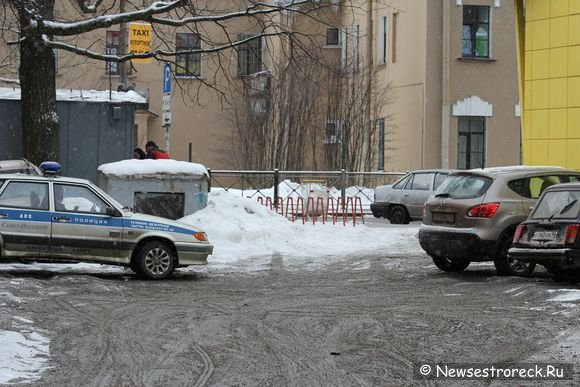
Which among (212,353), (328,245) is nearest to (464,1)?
(328,245)

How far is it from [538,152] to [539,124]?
0.64 metres

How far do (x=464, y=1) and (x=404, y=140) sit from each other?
18.0ft

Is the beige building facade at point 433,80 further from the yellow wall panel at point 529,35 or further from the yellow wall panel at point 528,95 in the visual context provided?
the yellow wall panel at point 528,95

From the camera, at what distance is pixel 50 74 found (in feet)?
66.1

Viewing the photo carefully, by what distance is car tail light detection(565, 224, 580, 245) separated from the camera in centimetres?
1377

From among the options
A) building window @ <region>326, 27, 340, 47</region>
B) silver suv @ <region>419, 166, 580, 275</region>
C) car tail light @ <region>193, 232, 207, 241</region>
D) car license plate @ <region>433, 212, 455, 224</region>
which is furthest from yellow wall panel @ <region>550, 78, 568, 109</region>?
building window @ <region>326, 27, 340, 47</region>

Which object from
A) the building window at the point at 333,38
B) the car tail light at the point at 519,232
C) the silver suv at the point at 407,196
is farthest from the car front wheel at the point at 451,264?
the building window at the point at 333,38

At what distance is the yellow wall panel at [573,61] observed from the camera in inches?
889

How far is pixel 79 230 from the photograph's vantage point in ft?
49.1

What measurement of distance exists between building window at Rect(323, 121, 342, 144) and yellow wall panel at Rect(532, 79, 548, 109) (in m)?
17.1

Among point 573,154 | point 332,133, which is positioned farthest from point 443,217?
point 332,133

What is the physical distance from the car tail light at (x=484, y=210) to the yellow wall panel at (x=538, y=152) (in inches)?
326

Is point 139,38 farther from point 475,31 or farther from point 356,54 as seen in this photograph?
point 356,54

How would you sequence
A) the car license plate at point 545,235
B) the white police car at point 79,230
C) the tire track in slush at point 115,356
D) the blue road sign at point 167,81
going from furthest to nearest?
the blue road sign at point 167,81, the white police car at point 79,230, the car license plate at point 545,235, the tire track in slush at point 115,356
